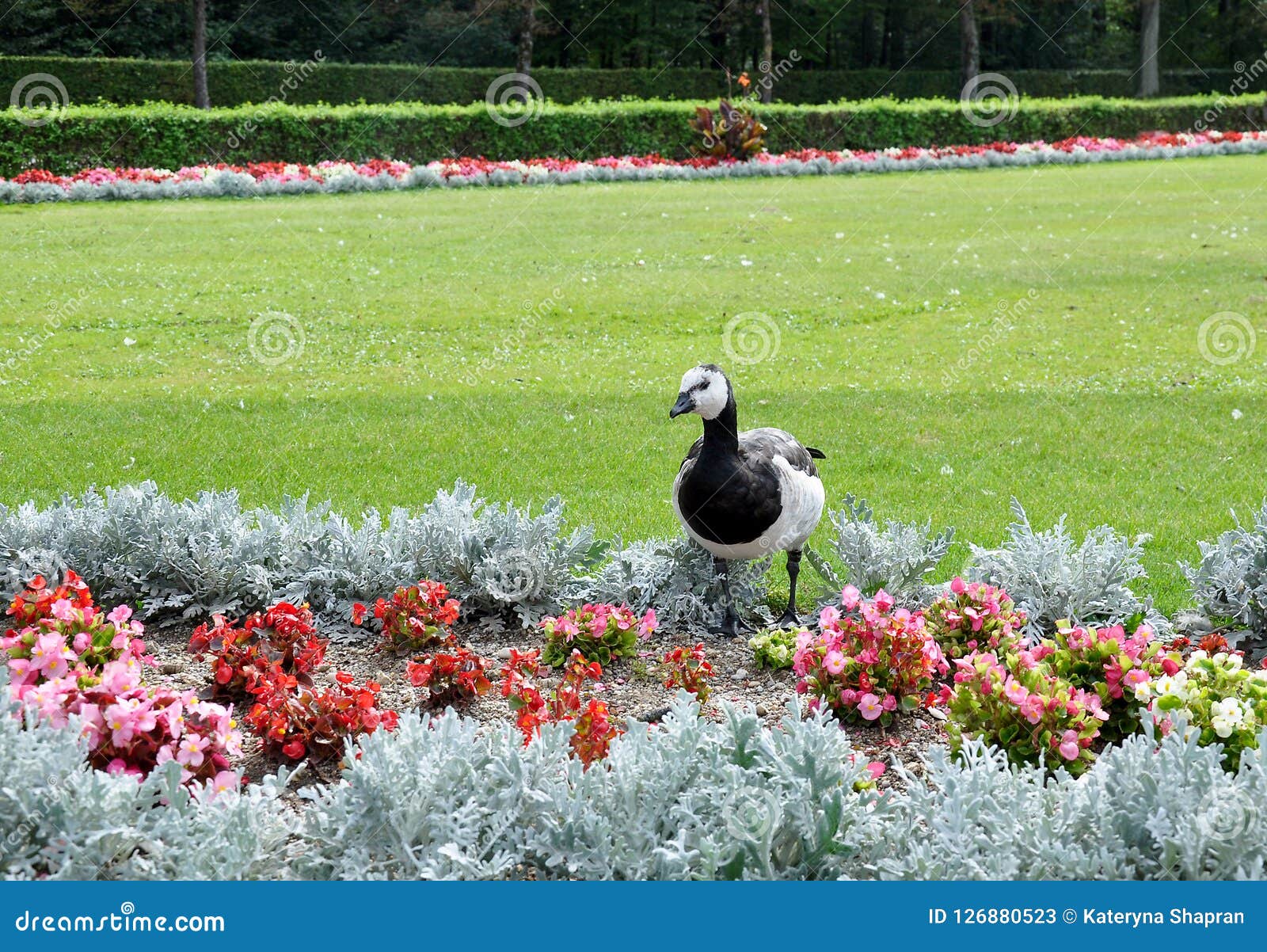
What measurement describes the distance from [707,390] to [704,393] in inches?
0.6

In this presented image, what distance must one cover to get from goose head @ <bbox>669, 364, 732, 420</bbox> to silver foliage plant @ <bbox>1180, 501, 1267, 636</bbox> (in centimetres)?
184

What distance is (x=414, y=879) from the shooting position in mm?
2670

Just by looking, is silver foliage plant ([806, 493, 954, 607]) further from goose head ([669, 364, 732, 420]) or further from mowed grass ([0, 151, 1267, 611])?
mowed grass ([0, 151, 1267, 611])

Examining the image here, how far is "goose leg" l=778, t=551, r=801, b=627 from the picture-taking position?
4.79 metres

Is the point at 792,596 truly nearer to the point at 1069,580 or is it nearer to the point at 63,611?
the point at 1069,580

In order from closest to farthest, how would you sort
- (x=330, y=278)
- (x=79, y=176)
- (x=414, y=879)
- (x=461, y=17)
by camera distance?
(x=414, y=879) → (x=330, y=278) → (x=79, y=176) → (x=461, y=17)

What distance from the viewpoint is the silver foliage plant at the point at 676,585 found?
15.8 feet

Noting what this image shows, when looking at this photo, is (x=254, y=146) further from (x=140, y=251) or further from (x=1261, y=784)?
(x=1261, y=784)

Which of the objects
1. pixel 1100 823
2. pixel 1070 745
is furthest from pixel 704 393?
pixel 1100 823

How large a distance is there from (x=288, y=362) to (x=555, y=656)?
5.54 m

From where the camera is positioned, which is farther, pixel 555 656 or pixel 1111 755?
pixel 555 656

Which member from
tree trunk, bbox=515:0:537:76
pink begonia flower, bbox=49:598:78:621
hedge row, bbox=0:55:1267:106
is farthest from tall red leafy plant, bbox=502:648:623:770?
tree trunk, bbox=515:0:537:76

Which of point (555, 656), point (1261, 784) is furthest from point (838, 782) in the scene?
point (555, 656)

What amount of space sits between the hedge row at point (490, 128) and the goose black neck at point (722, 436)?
56.3 feet
